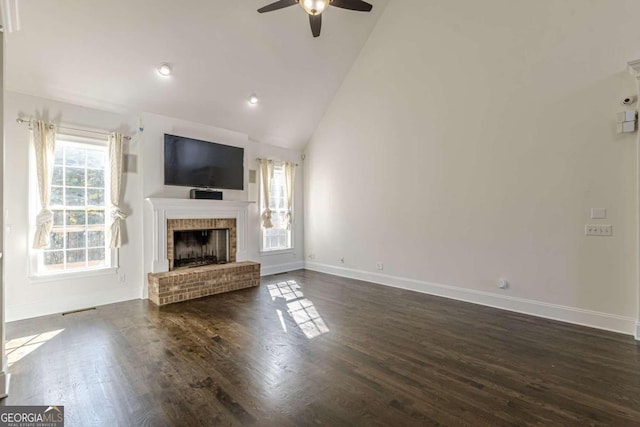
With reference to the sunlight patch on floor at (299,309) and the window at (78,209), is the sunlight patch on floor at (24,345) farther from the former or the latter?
the sunlight patch on floor at (299,309)

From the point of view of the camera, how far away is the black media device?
5.01 meters

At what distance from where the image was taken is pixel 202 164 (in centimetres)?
513

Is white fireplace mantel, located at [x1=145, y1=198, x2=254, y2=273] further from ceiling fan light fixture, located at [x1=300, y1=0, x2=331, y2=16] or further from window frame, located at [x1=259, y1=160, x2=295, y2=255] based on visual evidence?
ceiling fan light fixture, located at [x1=300, y1=0, x2=331, y2=16]

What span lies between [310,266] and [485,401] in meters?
4.90

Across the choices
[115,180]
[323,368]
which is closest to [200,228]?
[115,180]

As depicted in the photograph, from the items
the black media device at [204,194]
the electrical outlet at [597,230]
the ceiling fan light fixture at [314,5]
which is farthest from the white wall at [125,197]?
the electrical outlet at [597,230]

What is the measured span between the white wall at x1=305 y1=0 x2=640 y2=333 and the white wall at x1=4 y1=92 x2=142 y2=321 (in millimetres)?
3947

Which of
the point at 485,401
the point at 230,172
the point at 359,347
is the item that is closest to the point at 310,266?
the point at 230,172

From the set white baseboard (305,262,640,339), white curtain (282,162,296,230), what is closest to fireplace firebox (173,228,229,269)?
white curtain (282,162,296,230)

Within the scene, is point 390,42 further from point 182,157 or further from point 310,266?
point 310,266

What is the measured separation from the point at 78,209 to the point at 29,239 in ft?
2.05

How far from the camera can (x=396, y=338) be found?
120 inches

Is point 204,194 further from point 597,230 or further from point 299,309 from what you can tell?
point 597,230

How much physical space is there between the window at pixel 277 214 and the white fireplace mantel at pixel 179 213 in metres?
0.84
